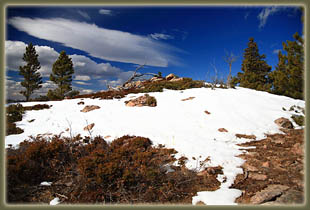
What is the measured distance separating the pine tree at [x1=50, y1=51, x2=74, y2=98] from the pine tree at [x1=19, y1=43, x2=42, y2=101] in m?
6.50

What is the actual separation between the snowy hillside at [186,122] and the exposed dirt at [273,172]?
44 cm

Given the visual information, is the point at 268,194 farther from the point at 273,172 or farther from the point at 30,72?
the point at 30,72

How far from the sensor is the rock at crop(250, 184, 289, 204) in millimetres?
3449

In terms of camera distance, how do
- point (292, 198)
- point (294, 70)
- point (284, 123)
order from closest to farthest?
point (292, 198)
point (294, 70)
point (284, 123)

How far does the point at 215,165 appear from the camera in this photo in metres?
5.44

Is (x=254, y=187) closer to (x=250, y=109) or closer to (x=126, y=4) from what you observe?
(x=126, y=4)

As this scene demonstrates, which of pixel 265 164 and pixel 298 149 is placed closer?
pixel 265 164

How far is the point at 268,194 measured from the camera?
3523 mm

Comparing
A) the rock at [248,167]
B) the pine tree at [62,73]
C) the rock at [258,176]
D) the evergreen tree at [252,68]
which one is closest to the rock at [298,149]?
the rock at [248,167]

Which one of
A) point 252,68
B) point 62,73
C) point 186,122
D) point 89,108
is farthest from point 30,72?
point 252,68

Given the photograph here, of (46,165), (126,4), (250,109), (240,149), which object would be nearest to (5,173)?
(46,165)

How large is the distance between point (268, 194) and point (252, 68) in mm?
35646

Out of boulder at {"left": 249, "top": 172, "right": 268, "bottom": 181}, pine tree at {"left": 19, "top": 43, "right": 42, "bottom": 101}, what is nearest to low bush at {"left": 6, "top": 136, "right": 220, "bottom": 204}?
boulder at {"left": 249, "top": 172, "right": 268, "bottom": 181}

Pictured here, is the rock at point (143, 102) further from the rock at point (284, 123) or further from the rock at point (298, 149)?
the rock at point (298, 149)
